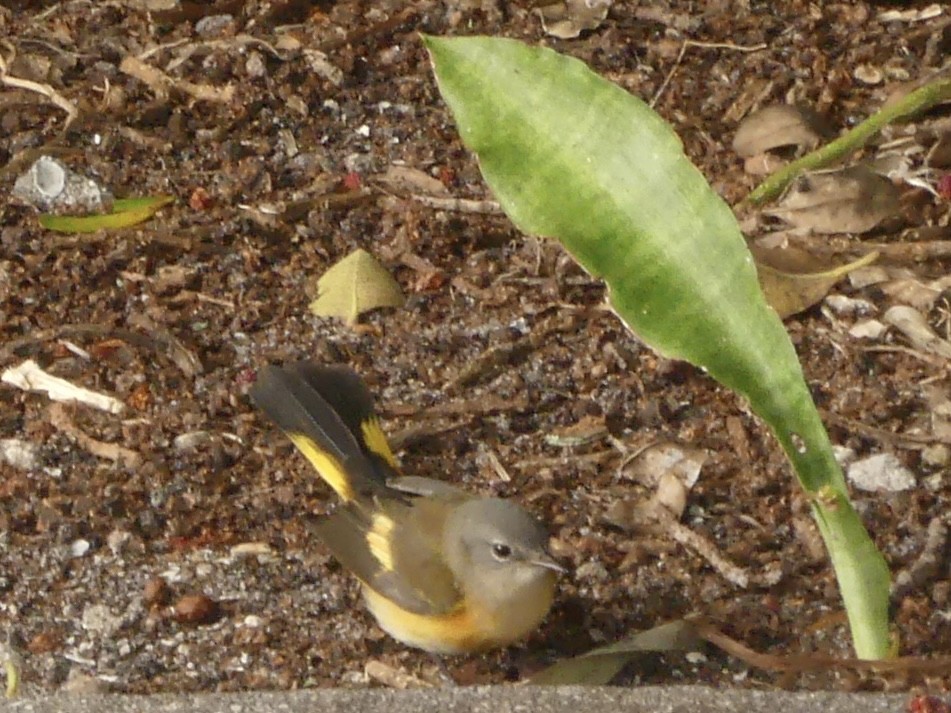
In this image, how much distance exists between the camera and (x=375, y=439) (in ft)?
11.0

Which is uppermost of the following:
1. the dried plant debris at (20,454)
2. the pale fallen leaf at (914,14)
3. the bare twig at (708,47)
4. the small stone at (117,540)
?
the pale fallen leaf at (914,14)

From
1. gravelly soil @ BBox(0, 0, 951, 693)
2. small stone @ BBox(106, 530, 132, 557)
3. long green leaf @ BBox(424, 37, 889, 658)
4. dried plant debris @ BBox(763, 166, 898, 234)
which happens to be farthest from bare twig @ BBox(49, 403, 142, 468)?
dried plant debris @ BBox(763, 166, 898, 234)

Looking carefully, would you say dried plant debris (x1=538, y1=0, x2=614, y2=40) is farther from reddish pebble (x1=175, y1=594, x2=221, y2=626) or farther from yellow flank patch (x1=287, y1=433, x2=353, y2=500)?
reddish pebble (x1=175, y1=594, x2=221, y2=626)

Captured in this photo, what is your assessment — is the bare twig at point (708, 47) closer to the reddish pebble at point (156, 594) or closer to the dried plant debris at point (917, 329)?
the dried plant debris at point (917, 329)

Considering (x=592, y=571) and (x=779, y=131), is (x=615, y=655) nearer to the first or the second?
(x=592, y=571)

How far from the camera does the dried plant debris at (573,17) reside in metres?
4.41

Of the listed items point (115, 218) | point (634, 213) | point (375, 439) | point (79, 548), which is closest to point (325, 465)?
point (375, 439)

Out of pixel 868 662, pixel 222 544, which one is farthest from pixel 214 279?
pixel 868 662

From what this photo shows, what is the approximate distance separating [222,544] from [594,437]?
33.2 inches

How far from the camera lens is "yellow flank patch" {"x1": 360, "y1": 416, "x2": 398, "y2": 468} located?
131 inches

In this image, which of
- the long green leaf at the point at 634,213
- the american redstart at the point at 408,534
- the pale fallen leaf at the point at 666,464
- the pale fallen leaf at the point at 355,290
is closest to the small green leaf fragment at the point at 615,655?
the american redstart at the point at 408,534

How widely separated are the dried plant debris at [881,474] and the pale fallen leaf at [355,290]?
119 centimetres

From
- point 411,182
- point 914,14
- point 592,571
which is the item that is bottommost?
point 592,571

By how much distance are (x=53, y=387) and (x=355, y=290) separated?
75cm
